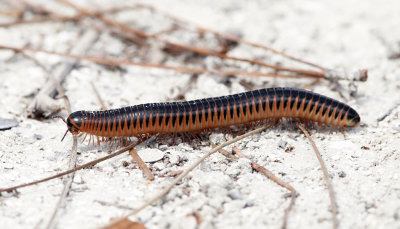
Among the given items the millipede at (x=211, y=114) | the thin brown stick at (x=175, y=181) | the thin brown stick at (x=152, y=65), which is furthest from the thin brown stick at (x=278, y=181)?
the thin brown stick at (x=152, y=65)

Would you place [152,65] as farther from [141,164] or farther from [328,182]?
[328,182]

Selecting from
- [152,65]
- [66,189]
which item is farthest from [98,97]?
[66,189]

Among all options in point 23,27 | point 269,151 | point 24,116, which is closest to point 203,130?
point 269,151

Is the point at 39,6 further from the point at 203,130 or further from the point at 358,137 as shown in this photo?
the point at 358,137

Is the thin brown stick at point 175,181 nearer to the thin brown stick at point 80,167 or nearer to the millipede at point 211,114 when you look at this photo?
the millipede at point 211,114

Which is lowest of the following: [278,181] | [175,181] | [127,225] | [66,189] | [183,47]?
[66,189]

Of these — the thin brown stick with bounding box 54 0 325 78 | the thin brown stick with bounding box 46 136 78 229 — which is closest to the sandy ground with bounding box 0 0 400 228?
the thin brown stick with bounding box 46 136 78 229
